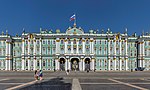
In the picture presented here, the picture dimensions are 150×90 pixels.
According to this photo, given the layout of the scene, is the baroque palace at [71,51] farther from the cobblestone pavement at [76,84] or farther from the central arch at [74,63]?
the cobblestone pavement at [76,84]

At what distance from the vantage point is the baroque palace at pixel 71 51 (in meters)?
78.7

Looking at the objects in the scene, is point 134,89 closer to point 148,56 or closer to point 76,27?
point 76,27

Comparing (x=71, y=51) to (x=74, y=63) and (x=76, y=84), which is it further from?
(x=76, y=84)

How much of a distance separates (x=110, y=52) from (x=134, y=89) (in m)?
62.0

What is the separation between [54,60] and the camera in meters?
79.2

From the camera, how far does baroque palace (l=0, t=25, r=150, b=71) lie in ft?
258

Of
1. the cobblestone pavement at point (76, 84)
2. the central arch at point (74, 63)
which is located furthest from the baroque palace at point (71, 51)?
the cobblestone pavement at point (76, 84)

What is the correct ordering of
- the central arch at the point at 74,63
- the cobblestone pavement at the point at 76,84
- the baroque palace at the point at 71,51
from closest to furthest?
the cobblestone pavement at the point at 76,84, the baroque palace at the point at 71,51, the central arch at the point at 74,63

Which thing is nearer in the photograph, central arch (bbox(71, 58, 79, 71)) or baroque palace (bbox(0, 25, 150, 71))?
baroque palace (bbox(0, 25, 150, 71))

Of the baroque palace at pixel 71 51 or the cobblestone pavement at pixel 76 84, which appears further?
the baroque palace at pixel 71 51

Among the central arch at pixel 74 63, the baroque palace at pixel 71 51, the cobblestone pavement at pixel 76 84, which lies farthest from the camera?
the central arch at pixel 74 63

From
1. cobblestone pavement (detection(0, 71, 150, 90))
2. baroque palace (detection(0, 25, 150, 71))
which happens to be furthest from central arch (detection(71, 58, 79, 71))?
cobblestone pavement (detection(0, 71, 150, 90))

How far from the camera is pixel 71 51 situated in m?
78.6

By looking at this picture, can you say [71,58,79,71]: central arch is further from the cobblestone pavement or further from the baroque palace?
the cobblestone pavement
